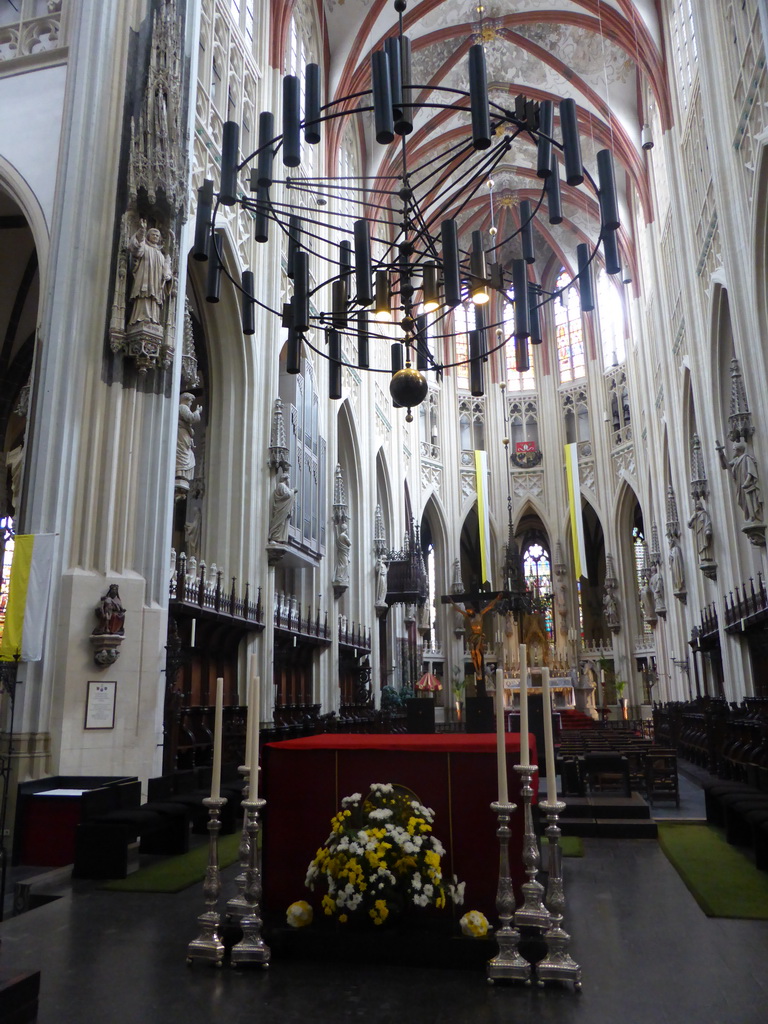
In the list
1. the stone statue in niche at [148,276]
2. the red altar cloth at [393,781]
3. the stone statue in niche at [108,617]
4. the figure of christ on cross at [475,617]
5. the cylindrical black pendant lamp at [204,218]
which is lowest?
the red altar cloth at [393,781]

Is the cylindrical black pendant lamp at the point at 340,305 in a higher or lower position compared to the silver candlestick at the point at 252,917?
higher

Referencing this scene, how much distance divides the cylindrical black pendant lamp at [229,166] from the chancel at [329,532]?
0.04 m

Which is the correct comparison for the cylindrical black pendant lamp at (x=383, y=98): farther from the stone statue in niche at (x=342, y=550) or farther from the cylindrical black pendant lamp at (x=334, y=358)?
the stone statue in niche at (x=342, y=550)

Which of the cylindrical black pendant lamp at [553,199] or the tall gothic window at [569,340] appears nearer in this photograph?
the cylindrical black pendant lamp at [553,199]

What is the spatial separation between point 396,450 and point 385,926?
2424 centimetres

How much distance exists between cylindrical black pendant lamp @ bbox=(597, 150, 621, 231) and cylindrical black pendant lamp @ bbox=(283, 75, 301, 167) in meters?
2.27

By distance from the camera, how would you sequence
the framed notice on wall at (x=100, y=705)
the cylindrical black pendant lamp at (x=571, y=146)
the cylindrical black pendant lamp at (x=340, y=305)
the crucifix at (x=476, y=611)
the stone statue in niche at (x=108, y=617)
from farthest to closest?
1. the crucifix at (x=476, y=611)
2. the stone statue in niche at (x=108, y=617)
3. the framed notice on wall at (x=100, y=705)
4. the cylindrical black pendant lamp at (x=340, y=305)
5. the cylindrical black pendant lamp at (x=571, y=146)

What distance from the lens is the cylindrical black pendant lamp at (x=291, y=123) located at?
553cm

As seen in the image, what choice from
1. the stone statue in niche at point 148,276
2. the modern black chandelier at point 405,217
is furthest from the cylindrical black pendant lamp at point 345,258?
the stone statue in niche at point 148,276

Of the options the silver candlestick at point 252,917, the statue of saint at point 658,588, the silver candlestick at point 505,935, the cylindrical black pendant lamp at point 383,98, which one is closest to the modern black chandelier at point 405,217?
the cylindrical black pendant lamp at point 383,98

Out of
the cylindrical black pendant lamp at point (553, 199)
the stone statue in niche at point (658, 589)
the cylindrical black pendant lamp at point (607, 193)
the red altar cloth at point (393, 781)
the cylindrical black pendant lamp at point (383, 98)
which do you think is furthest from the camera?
the stone statue in niche at point (658, 589)

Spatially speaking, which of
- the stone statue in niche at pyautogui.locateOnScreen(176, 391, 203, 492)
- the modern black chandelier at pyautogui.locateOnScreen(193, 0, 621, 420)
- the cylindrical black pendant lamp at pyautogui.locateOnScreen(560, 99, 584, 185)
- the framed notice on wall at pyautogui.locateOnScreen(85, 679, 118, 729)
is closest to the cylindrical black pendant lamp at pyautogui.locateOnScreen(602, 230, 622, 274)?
the modern black chandelier at pyautogui.locateOnScreen(193, 0, 621, 420)

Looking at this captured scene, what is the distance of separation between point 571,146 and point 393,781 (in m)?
4.58

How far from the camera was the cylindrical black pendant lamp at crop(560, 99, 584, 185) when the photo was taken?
5496 millimetres
